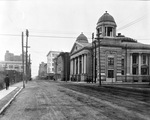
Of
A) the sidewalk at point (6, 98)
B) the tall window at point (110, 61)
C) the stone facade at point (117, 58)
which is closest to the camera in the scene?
the sidewalk at point (6, 98)

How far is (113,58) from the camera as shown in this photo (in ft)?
A: 184

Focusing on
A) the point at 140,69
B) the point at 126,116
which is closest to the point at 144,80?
the point at 140,69

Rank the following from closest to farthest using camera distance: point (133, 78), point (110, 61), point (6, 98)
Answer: point (6, 98) < point (110, 61) < point (133, 78)

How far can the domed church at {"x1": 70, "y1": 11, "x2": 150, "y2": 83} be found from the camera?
54.9 m

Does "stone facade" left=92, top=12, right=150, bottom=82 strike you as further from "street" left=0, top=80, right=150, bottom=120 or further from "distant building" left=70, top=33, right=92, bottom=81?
"street" left=0, top=80, right=150, bottom=120

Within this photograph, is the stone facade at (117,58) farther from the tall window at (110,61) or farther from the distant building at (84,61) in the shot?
the distant building at (84,61)

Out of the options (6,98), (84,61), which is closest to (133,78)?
(84,61)

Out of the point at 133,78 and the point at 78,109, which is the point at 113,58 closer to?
the point at 133,78

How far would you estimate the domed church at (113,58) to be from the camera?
180 feet

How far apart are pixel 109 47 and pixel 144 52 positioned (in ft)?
38.1

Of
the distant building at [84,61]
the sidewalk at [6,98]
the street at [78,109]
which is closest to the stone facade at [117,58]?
the distant building at [84,61]

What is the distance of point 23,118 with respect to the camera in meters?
8.16

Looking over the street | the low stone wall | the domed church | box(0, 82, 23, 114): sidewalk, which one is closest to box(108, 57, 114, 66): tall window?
the domed church

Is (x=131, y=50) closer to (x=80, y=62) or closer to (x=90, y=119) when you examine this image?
(x=80, y=62)
